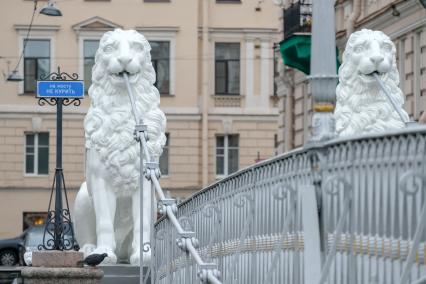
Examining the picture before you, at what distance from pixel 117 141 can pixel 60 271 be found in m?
1.68

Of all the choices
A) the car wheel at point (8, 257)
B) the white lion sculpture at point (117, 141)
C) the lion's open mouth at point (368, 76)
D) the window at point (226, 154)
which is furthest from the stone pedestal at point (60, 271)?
the window at point (226, 154)

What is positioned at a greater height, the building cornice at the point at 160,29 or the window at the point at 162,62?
the building cornice at the point at 160,29

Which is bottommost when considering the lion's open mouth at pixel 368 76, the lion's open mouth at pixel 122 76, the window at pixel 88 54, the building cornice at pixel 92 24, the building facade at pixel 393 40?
the lion's open mouth at pixel 122 76

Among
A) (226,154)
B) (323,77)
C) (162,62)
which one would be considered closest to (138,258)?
(323,77)

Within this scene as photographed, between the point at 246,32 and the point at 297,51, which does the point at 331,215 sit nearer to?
the point at 297,51

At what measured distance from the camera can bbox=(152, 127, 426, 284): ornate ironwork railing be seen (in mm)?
7996

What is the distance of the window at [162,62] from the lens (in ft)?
205

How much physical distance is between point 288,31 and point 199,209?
29572 mm

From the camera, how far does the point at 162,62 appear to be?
205ft

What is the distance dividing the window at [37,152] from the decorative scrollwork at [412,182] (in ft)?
177

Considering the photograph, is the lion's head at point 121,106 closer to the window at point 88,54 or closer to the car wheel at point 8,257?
the car wheel at point 8,257

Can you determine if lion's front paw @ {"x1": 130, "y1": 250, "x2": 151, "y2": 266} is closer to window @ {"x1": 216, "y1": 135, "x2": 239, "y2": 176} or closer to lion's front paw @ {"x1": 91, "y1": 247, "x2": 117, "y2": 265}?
lion's front paw @ {"x1": 91, "y1": 247, "x2": 117, "y2": 265}

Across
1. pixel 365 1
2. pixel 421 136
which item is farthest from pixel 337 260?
pixel 365 1

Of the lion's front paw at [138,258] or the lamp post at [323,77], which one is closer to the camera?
the lamp post at [323,77]
